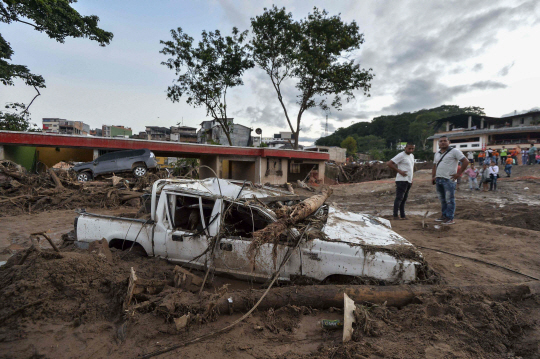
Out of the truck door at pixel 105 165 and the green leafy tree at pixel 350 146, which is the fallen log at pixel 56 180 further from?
the green leafy tree at pixel 350 146

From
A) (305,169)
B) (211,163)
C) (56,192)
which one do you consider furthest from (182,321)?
(305,169)

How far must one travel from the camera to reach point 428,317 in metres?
2.83

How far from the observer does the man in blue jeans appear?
231 inches

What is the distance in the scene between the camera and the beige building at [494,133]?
3469 centimetres

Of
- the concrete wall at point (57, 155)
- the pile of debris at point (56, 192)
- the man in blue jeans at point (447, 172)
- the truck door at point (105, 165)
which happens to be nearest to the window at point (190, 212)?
the man in blue jeans at point (447, 172)

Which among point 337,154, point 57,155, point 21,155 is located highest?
point 337,154

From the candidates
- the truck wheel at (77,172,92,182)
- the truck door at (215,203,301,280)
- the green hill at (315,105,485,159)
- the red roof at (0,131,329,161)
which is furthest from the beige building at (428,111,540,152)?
the truck door at (215,203,301,280)

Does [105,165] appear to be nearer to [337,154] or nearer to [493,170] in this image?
[493,170]

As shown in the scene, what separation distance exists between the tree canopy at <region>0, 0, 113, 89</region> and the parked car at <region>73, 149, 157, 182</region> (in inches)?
362

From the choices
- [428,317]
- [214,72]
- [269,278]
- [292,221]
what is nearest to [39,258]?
[269,278]

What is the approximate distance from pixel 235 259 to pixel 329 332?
1472 mm

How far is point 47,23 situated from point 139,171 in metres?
10.8

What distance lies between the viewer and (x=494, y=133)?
1427 inches

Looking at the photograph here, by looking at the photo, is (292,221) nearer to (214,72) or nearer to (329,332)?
(329,332)
